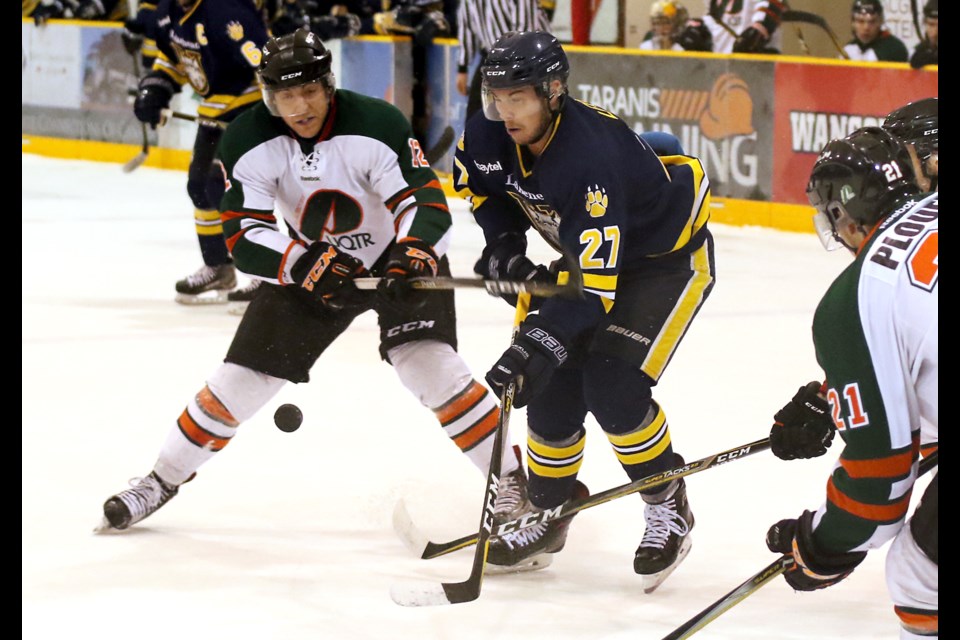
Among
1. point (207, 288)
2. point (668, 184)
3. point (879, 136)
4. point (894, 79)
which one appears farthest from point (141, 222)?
point (879, 136)

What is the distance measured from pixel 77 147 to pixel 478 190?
8366mm

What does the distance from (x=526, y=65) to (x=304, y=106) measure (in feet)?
1.97

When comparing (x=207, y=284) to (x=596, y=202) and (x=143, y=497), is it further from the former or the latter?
(x=596, y=202)

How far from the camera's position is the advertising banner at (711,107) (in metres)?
7.20

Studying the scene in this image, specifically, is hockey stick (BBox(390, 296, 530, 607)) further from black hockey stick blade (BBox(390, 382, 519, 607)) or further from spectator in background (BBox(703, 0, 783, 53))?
spectator in background (BBox(703, 0, 783, 53))

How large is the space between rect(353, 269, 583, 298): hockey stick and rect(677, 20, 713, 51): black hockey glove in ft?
15.8

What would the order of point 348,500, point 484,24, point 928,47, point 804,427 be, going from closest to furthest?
1. point 804,427
2. point 348,500
3. point 928,47
4. point 484,24

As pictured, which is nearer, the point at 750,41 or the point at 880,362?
the point at 880,362

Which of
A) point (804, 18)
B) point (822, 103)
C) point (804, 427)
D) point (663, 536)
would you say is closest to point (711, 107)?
point (822, 103)

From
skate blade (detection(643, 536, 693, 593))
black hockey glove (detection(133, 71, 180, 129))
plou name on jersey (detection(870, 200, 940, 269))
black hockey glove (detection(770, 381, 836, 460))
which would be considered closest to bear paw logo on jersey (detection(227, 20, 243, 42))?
black hockey glove (detection(133, 71, 180, 129))

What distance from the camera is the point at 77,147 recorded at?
35.3 feet

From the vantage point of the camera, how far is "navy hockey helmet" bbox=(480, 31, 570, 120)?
8.68 ft

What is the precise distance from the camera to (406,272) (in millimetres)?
2977

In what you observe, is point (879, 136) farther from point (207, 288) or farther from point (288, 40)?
point (207, 288)
